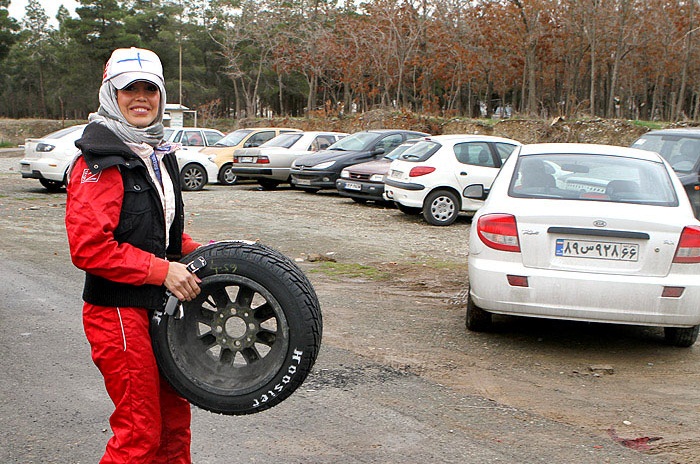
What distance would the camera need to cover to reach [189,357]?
3002mm

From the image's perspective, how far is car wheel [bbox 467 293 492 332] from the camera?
641 cm

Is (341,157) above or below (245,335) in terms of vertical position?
below

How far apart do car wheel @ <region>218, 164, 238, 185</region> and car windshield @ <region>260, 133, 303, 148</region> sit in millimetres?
1186

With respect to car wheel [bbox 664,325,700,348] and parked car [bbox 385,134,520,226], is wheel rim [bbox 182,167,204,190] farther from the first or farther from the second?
car wheel [bbox 664,325,700,348]

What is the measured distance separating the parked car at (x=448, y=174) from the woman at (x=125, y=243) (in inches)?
451

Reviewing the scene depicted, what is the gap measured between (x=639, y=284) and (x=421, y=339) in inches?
67.1

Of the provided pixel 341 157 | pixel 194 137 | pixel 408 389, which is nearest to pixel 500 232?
pixel 408 389

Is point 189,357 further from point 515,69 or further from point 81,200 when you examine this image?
point 515,69

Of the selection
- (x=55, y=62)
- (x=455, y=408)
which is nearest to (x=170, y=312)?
(x=455, y=408)

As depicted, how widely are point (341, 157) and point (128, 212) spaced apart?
1611 cm

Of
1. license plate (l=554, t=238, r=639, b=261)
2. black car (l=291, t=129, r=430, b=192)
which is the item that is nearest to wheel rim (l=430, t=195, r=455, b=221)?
black car (l=291, t=129, r=430, b=192)

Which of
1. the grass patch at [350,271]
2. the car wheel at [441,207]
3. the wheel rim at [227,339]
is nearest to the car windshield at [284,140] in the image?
the car wheel at [441,207]

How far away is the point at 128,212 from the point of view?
2.82m

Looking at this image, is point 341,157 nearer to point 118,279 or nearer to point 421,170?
point 421,170
